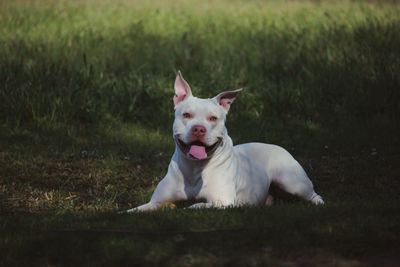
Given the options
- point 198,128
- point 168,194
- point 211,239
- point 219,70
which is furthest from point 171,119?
point 211,239

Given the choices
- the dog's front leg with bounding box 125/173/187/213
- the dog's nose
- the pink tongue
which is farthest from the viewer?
the dog's front leg with bounding box 125/173/187/213

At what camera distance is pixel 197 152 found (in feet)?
24.1

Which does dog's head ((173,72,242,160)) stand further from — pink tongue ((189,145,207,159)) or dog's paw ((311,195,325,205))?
dog's paw ((311,195,325,205))

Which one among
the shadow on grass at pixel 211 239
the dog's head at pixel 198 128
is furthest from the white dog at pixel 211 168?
the shadow on grass at pixel 211 239

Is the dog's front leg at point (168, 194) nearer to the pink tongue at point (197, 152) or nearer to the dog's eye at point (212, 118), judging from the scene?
the pink tongue at point (197, 152)

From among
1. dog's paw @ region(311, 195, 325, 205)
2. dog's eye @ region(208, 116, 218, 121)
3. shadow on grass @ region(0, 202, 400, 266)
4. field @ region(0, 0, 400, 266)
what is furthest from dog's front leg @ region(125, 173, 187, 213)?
dog's paw @ region(311, 195, 325, 205)

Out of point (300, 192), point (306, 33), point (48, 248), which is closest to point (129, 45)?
point (306, 33)

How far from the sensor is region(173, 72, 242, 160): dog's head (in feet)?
23.7

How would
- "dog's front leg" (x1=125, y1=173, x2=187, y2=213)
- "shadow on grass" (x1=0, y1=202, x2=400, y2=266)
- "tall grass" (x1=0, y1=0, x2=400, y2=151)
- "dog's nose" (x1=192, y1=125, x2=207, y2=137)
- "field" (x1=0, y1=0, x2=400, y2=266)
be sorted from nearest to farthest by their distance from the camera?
1. "shadow on grass" (x1=0, y1=202, x2=400, y2=266)
2. "field" (x1=0, y1=0, x2=400, y2=266)
3. "dog's nose" (x1=192, y1=125, x2=207, y2=137)
4. "dog's front leg" (x1=125, y1=173, x2=187, y2=213)
5. "tall grass" (x1=0, y1=0, x2=400, y2=151)

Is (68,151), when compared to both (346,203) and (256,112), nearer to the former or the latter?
(256,112)

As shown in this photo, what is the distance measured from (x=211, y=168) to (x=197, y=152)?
0.30 m

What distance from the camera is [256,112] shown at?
1264cm

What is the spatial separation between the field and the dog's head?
0.62 meters

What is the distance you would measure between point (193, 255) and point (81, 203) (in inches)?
117
